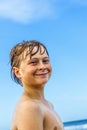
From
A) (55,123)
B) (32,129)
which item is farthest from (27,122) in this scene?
(55,123)

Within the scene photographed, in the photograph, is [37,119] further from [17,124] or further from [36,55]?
[36,55]

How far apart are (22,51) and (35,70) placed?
193 millimetres

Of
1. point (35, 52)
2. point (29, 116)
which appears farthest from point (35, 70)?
point (29, 116)

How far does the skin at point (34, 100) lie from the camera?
259 cm

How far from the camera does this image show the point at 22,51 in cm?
284

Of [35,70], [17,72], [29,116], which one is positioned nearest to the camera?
[29,116]

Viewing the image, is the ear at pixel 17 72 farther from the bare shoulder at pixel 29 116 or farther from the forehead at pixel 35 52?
the bare shoulder at pixel 29 116

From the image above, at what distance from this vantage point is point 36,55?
2781 mm

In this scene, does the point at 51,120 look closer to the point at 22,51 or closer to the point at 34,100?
the point at 34,100

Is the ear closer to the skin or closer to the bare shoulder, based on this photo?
the skin

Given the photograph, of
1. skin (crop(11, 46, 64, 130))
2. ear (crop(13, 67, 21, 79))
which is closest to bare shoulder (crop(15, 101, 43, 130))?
skin (crop(11, 46, 64, 130))

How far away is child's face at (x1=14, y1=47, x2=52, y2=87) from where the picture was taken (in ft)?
8.99

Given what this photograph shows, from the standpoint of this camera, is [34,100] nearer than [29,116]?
Answer: No

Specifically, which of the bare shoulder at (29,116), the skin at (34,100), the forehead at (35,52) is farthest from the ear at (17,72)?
the bare shoulder at (29,116)
